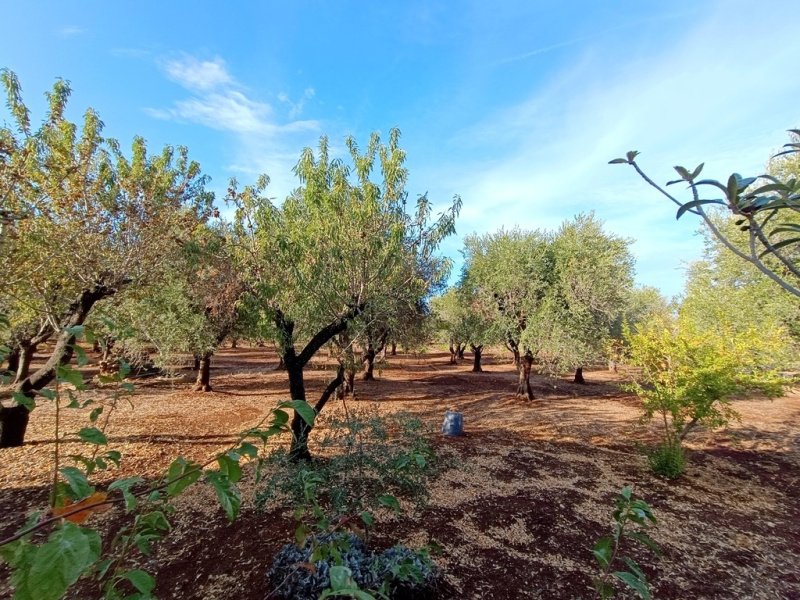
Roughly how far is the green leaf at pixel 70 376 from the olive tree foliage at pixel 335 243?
5.56 metres

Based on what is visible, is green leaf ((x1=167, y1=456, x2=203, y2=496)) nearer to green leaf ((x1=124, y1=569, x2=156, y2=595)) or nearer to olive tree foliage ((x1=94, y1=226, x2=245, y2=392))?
green leaf ((x1=124, y1=569, x2=156, y2=595))

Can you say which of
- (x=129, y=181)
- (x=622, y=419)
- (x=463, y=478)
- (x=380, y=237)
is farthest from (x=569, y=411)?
(x=129, y=181)

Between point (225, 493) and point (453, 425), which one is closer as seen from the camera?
point (225, 493)

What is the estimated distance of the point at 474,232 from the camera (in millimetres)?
21641

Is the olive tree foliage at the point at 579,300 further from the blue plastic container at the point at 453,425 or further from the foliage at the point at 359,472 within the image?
the foliage at the point at 359,472

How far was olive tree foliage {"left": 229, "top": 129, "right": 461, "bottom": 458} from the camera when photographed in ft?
23.0

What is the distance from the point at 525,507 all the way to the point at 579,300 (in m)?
9.99

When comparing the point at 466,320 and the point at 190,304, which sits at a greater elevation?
the point at 190,304

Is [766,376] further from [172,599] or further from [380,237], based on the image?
[172,599]

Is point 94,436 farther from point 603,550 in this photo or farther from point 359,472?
point 359,472

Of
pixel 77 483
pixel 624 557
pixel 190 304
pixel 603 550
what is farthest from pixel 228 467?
pixel 190 304

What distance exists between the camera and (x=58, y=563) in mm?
810

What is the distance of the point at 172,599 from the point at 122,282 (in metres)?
6.45

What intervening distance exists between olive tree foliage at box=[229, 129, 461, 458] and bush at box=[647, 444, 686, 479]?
20.3ft
